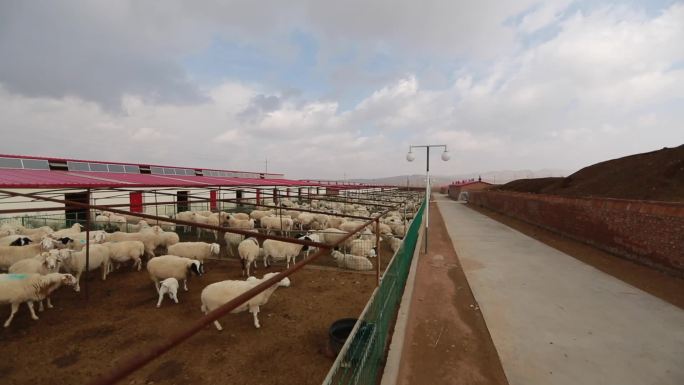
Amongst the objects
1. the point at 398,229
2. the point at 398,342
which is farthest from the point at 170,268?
the point at 398,229

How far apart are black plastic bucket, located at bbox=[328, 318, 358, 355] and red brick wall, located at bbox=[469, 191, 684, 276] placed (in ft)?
31.9

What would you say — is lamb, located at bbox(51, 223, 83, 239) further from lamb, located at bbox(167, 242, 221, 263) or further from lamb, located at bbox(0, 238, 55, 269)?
lamb, located at bbox(167, 242, 221, 263)

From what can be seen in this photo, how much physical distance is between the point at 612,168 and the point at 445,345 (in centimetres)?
2538

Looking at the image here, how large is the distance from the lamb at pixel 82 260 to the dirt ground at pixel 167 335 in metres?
0.58

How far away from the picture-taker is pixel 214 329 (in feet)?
18.6

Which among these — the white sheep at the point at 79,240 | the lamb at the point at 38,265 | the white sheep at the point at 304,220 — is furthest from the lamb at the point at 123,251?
the white sheep at the point at 304,220

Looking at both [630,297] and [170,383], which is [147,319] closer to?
[170,383]

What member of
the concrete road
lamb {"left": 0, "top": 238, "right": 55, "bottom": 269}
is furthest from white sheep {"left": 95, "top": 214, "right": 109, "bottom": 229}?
the concrete road

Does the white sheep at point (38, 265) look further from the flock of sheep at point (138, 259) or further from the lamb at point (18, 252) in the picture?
the lamb at point (18, 252)

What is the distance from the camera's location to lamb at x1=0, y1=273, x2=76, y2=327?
5.63 m

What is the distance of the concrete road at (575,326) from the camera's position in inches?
179

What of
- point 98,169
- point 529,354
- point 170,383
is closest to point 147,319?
point 170,383

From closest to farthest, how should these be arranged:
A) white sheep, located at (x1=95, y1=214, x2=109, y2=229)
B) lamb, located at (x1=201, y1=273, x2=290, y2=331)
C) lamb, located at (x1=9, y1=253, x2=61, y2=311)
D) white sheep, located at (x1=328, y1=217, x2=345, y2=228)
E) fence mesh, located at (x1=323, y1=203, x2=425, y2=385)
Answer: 1. fence mesh, located at (x1=323, y1=203, x2=425, y2=385)
2. lamb, located at (x1=201, y1=273, x2=290, y2=331)
3. lamb, located at (x1=9, y1=253, x2=61, y2=311)
4. white sheep, located at (x1=95, y1=214, x2=109, y2=229)
5. white sheep, located at (x1=328, y1=217, x2=345, y2=228)

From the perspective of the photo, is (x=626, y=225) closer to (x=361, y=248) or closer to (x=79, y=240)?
(x=361, y=248)
